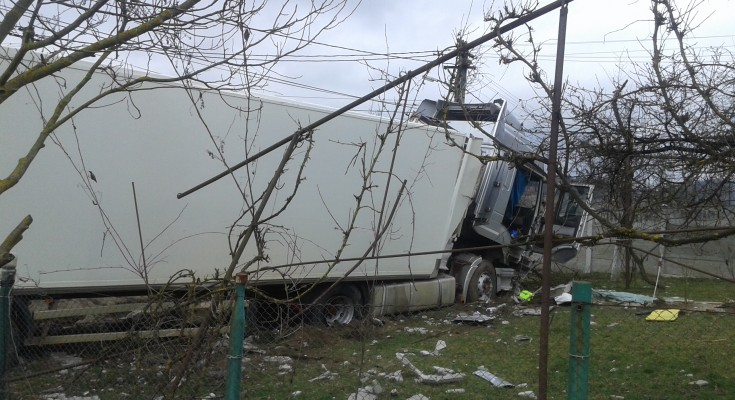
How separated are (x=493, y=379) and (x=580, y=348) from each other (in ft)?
12.1

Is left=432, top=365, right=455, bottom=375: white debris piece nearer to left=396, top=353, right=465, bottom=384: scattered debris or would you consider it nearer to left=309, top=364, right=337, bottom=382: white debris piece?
left=396, top=353, right=465, bottom=384: scattered debris

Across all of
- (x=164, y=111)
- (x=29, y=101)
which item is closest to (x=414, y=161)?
(x=164, y=111)

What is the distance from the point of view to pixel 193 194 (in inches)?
333

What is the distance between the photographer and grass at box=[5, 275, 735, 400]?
15.9 ft

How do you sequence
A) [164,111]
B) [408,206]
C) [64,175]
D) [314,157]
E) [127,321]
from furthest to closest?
[408,206] → [314,157] → [164,111] → [64,175] → [127,321]

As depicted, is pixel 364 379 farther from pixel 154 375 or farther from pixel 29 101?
pixel 29 101

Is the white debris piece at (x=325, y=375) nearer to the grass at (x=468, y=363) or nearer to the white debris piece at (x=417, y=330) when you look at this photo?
the grass at (x=468, y=363)

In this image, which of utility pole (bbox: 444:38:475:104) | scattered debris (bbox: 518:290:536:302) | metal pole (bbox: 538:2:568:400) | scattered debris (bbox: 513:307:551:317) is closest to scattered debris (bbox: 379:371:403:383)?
utility pole (bbox: 444:38:475:104)

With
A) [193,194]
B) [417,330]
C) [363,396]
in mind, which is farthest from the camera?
[417,330]

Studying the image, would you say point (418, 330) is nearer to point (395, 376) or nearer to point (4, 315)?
point (395, 376)

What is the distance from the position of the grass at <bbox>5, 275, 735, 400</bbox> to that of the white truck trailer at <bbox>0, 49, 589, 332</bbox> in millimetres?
527

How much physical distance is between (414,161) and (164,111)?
3996mm

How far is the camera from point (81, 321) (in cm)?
755

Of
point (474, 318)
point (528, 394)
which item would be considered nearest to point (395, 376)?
point (528, 394)
